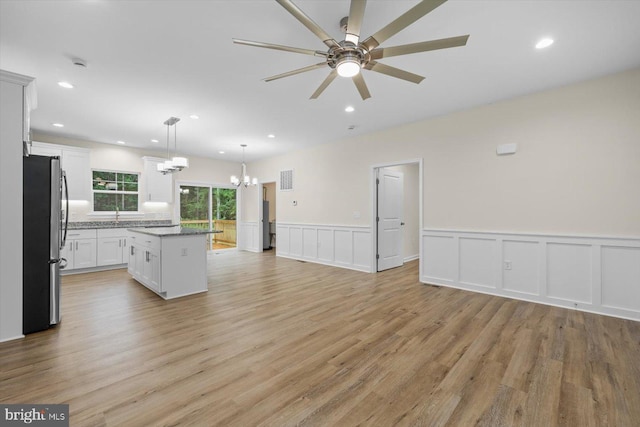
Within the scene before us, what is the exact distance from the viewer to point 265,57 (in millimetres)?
2885

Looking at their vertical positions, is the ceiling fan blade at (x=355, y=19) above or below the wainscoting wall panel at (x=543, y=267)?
above

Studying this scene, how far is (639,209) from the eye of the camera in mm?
3133

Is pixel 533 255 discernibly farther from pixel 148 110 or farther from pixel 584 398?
pixel 148 110

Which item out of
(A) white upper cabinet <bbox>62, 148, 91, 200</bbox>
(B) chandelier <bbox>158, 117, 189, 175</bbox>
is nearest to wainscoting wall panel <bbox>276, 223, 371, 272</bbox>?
(B) chandelier <bbox>158, 117, 189, 175</bbox>

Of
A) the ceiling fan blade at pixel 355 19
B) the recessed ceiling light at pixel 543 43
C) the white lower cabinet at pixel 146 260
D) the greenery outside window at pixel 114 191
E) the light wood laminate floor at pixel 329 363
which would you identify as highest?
the recessed ceiling light at pixel 543 43

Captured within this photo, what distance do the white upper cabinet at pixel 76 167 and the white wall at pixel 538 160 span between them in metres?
6.41

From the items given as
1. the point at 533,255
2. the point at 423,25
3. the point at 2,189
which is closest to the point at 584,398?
the point at 533,255

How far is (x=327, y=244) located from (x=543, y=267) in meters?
4.04

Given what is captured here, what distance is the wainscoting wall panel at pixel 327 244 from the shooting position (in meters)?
5.77

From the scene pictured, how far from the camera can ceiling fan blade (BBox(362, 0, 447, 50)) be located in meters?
1.54

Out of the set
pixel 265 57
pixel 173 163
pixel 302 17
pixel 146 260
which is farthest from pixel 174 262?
pixel 302 17

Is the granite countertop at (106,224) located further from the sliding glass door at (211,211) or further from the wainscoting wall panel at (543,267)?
the wainscoting wall panel at (543,267)

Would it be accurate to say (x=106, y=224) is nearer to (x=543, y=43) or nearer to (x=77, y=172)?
(x=77, y=172)

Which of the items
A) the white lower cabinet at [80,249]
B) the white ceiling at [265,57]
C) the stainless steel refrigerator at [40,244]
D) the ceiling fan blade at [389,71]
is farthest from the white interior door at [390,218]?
the white lower cabinet at [80,249]
